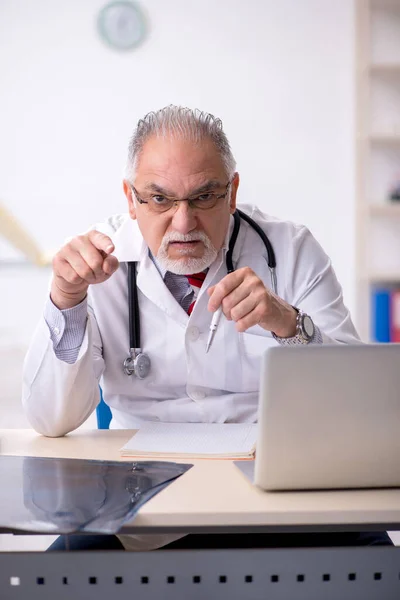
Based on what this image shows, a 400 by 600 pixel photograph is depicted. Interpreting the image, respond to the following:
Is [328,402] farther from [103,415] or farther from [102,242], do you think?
[103,415]

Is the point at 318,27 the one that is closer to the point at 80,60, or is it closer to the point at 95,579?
the point at 80,60

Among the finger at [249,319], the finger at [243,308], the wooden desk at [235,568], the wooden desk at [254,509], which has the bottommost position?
the wooden desk at [235,568]

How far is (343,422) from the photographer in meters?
0.98

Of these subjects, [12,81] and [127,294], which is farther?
[12,81]

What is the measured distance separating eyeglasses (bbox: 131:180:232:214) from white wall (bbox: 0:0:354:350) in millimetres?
2690

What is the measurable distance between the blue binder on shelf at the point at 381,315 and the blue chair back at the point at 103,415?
2325 mm

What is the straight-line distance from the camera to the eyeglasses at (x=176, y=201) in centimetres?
160

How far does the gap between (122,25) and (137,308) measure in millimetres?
3048

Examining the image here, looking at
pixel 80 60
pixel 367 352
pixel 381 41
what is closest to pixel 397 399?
pixel 367 352

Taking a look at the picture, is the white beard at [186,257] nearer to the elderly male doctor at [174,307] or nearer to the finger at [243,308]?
the elderly male doctor at [174,307]

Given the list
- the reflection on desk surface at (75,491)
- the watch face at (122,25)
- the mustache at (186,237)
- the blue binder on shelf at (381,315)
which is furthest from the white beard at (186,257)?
the watch face at (122,25)

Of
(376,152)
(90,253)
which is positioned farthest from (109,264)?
(376,152)

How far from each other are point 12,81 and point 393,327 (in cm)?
262

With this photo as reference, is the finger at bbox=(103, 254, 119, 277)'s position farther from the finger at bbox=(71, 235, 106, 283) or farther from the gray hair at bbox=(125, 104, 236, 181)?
the gray hair at bbox=(125, 104, 236, 181)
